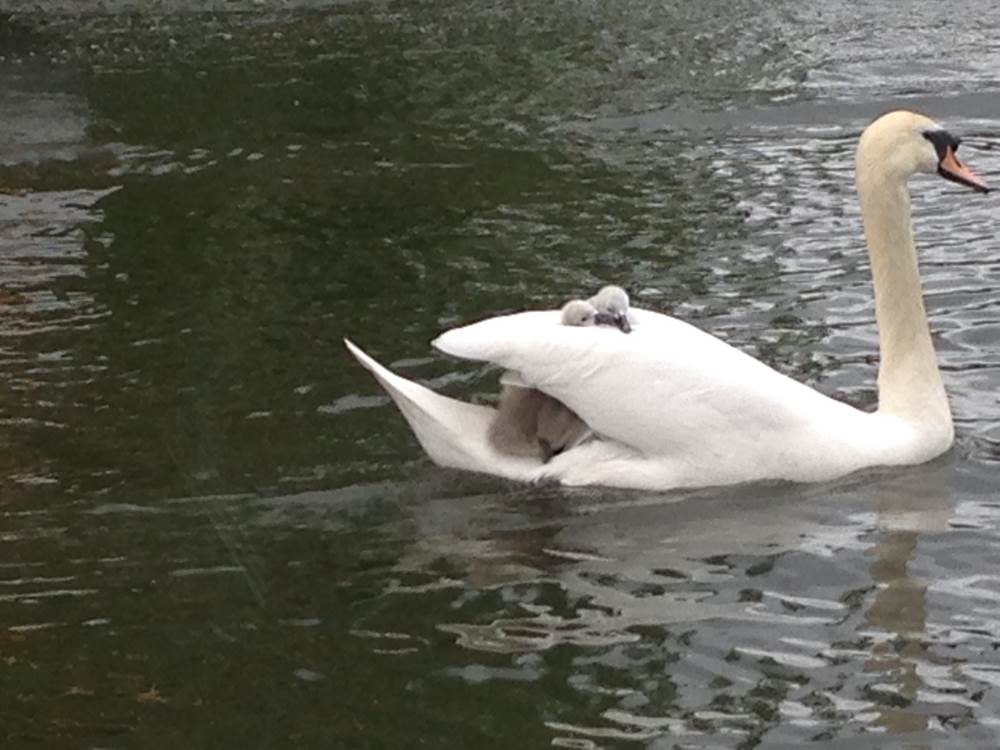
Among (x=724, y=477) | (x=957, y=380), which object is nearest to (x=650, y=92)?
(x=957, y=380)

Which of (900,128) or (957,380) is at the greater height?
(900,128)

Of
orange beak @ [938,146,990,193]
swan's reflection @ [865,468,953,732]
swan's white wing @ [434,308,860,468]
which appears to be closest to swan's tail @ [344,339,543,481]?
swan's white wing @ [434,308,860,468]

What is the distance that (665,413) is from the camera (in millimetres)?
7371

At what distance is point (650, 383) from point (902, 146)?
4.90 ft

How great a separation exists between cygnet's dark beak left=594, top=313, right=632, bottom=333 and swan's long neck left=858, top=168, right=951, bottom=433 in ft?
3.62

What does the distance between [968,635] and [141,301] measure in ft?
17.1

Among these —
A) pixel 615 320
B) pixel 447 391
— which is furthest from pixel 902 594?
pixel 447 391

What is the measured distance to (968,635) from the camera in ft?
20.6

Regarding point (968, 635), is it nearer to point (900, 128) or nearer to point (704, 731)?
point (704, 731)

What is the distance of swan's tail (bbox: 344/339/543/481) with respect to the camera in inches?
294

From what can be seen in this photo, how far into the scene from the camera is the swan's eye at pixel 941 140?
8031 mm

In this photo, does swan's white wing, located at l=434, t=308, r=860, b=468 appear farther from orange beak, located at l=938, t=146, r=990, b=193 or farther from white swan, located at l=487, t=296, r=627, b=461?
orange beak, located at l=938, t=146, r=990, b=193

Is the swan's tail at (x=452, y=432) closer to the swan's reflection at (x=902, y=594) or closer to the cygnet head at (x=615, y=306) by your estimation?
the cygnet head at (x=615, y=306)

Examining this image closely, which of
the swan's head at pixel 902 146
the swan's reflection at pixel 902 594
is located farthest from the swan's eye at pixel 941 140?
the swan's reflection at pixel 902 594
